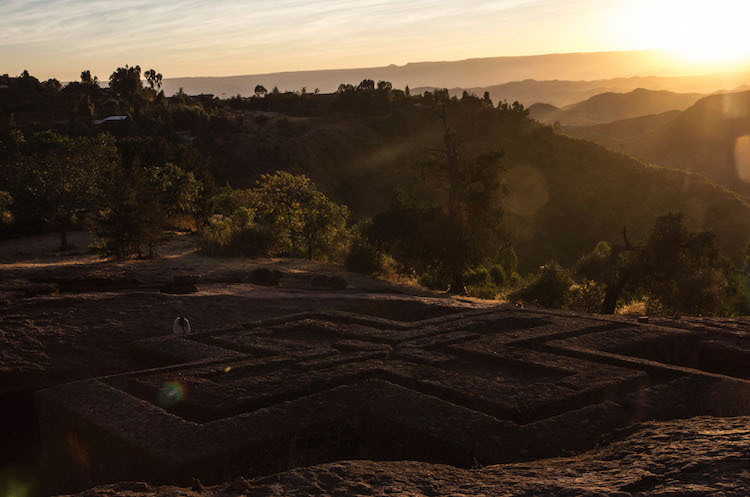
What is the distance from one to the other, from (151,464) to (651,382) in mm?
5272

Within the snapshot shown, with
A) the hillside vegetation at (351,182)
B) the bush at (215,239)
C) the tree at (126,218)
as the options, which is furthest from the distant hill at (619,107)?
the tree at (126,218)

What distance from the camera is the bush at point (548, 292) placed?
19453 millimetres

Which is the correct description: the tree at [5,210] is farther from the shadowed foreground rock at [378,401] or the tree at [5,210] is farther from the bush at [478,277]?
the shadowed foreground rock at [378,401]

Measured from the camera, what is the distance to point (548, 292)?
772 inches

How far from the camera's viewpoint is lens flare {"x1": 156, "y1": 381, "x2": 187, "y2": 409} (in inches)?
260

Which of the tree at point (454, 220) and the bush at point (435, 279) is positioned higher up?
the tree at point (454, 220)

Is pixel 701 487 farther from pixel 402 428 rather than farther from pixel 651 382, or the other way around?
pixel 651 382

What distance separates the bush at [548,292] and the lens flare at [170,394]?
46.1 ft

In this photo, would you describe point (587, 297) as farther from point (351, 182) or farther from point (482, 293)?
point (351, 182)

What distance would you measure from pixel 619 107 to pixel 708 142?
239ft

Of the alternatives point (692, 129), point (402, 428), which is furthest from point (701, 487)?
point (692, 129)

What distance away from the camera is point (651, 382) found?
7.25 metres

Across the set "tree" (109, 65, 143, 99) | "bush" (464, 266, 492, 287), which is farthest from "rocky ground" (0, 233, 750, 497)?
"tree" (109, 65, 143, 99)

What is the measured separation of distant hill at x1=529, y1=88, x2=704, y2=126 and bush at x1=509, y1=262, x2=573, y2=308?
125 metres
